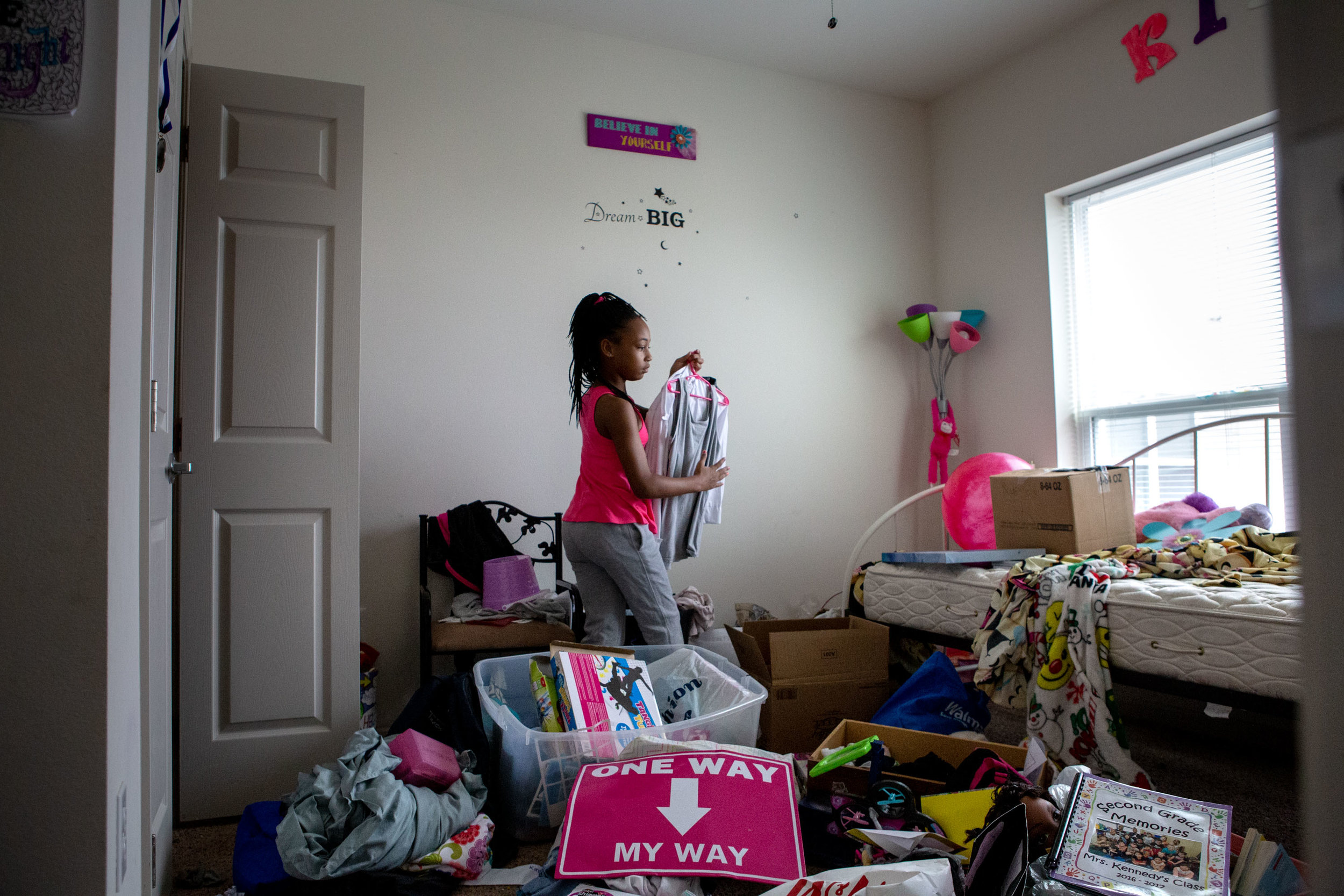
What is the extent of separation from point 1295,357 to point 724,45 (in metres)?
3.62

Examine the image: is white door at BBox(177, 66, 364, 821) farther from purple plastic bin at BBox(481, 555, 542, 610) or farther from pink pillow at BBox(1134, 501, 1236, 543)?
pink pillow at BBox(1134, 501, 1236, 543)

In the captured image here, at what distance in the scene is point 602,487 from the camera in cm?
210

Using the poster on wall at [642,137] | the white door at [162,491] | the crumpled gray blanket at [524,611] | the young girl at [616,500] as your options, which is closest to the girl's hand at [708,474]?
the young girl at [616,500]

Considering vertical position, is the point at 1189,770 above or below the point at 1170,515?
below

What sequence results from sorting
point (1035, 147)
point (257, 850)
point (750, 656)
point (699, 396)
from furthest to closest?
point (1035, 147) → point (750, 656) → point (699, 396) → point (257, 850)

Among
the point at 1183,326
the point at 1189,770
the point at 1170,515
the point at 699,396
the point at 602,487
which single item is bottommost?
the point at 1189,770

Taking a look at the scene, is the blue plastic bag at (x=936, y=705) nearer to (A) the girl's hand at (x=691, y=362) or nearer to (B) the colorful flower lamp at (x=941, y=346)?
(A) the girl's hand at (x=691, y=362)

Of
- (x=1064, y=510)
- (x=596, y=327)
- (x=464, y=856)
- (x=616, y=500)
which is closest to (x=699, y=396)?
(x=596, y=327)

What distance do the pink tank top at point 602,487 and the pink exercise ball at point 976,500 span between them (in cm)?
151

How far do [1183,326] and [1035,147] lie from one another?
1076 millimetres

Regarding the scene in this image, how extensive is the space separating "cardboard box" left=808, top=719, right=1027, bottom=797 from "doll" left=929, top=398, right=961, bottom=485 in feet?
7.01

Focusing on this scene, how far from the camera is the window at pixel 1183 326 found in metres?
2.75

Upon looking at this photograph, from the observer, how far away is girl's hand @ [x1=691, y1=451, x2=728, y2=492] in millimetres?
2342

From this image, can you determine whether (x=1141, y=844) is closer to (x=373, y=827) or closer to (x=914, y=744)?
(x=914, y=744)
